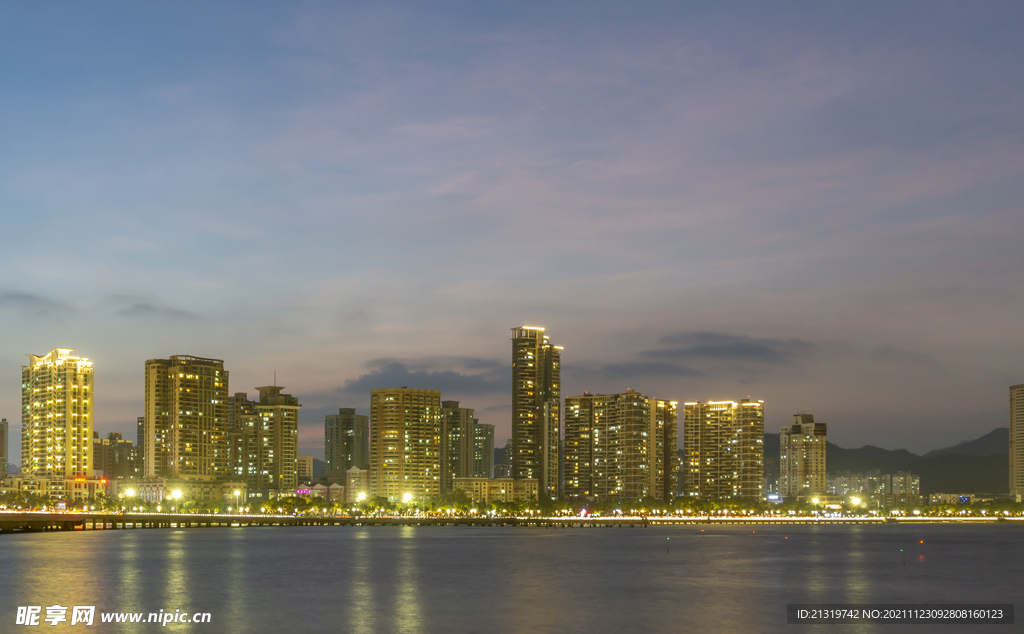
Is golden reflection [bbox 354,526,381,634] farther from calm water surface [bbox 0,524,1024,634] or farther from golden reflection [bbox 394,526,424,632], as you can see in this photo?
golden reflection [bbox 394,526,424,632]

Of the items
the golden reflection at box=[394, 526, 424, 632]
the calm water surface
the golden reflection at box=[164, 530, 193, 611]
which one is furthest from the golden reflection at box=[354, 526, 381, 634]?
the golden reflection at box=[164, 530, 193, 611]

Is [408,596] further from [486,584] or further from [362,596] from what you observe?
[486,584]

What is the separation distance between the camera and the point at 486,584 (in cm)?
10731

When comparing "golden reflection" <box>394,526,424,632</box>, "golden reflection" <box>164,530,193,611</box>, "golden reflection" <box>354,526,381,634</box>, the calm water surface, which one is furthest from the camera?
"golden reflection" <box>164,530,193,611</box>

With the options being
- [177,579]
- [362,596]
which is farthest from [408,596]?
[177,579]

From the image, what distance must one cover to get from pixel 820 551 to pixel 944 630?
10124cm

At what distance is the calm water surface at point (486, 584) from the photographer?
259 ft

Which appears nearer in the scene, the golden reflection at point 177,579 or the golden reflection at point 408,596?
the golden reflection at point 408,596

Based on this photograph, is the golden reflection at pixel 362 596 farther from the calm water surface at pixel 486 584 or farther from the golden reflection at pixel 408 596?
the golden reflection at pixel 408 596

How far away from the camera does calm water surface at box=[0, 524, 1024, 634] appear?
78.9 m

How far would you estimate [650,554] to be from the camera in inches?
6181

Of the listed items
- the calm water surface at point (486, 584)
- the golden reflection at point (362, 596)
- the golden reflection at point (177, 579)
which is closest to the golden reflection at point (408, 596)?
the calm water surface at point (486, 584)

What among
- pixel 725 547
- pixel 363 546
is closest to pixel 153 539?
pixel 363 546

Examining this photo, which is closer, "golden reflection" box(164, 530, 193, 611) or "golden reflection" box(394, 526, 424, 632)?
"golden reflection" box(394, 526, 424, 632)
